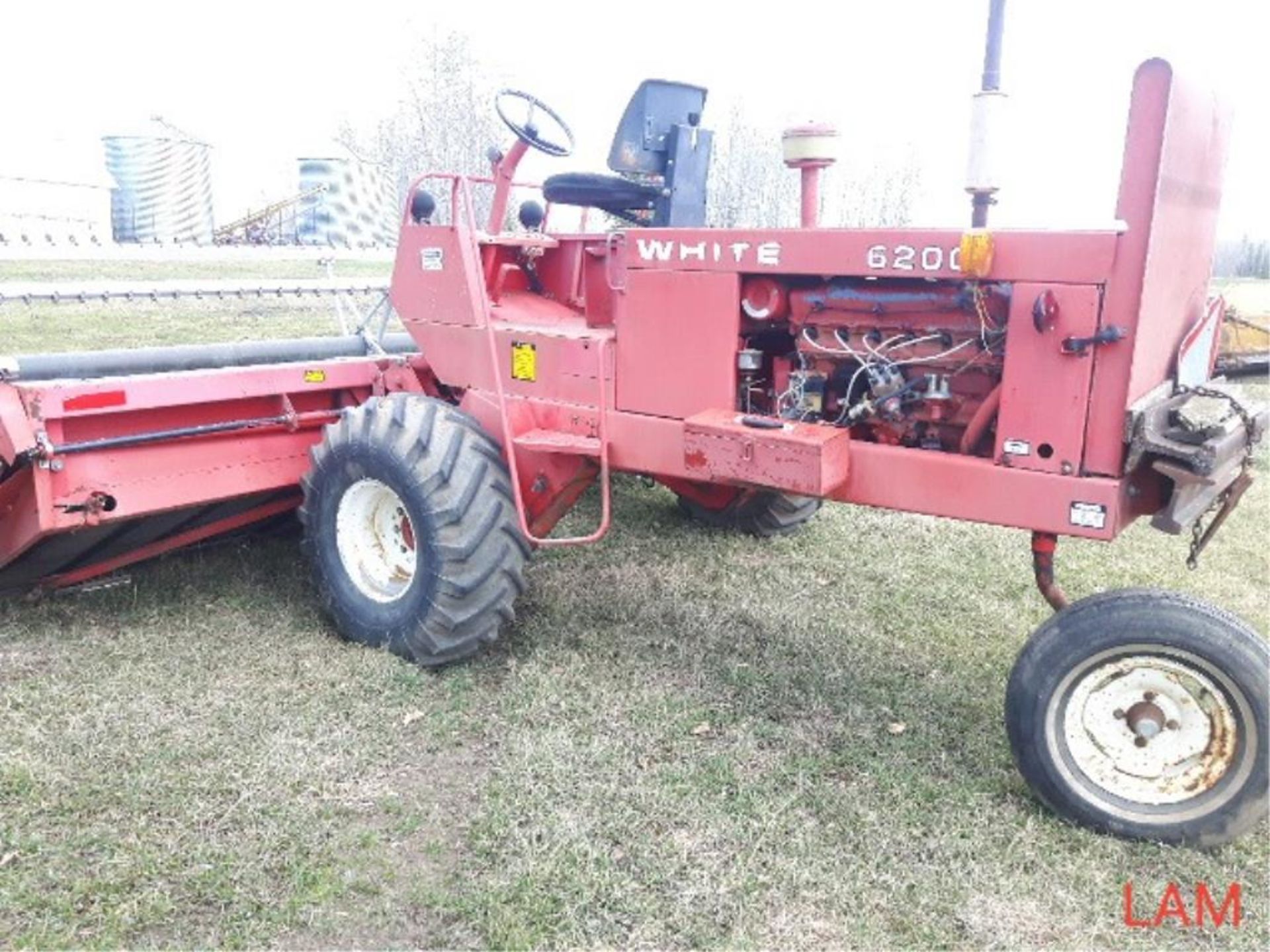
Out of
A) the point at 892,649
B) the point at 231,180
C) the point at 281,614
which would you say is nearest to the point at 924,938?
the point at 892,649

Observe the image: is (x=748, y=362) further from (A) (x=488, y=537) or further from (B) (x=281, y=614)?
(B) (x=281, y=614)

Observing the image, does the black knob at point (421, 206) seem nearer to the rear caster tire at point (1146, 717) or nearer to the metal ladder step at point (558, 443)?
the metal ladder step at point (558, 443)

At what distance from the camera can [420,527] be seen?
396 centimetres

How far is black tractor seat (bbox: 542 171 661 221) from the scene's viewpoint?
14.2 ft

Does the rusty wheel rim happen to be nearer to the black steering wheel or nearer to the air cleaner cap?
the air cleaner cap

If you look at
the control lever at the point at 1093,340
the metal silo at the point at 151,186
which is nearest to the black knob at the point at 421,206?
the control lever at the point at 1093,340

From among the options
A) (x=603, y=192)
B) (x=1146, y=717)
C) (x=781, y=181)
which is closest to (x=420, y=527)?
(x=603, y=192)

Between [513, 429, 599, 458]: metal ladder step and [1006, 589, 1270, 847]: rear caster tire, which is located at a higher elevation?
[513, 429, 599, 458]: metal ladder step

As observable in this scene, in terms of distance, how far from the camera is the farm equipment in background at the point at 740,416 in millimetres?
3014

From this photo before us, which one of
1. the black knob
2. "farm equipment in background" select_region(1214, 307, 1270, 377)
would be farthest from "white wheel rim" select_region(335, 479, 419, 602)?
"farm equipment in background" select_region(1214, 307, 1270, 377)

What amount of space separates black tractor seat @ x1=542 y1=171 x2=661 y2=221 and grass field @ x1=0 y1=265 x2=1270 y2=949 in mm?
1657

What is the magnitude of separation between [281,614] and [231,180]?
112 feet

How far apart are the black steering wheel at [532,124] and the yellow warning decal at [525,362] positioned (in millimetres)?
742

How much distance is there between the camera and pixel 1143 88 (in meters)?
2.89
